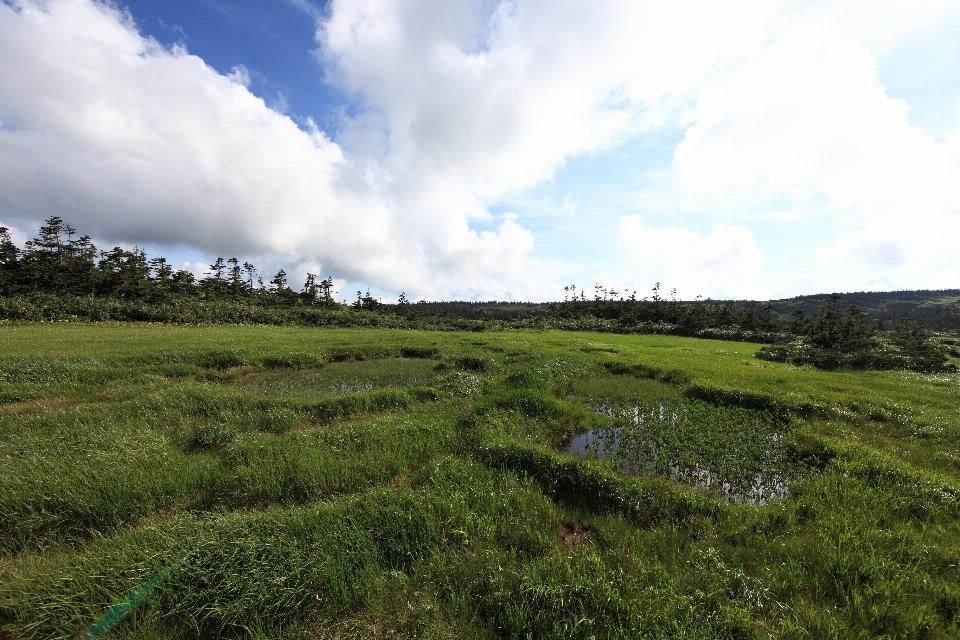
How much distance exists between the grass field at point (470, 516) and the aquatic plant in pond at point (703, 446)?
87mm

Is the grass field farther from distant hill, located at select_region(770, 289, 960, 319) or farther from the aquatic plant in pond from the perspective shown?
distant hill, located at select_region(770, 289, 960, 319)

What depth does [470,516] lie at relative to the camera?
241 inches

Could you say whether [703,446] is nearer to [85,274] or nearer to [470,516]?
[470,516]

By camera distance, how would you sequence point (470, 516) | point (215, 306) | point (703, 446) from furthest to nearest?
point (215, 306), point (703, 446), point (470, 516)

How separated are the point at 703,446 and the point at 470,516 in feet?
26.5

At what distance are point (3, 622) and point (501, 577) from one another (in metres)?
6.39

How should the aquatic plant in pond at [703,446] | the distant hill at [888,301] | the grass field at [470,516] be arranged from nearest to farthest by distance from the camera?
1. the grass field at [470,516]
2. the aquatic plant in pond at [703,446]
3. the distant hill at [888,301]

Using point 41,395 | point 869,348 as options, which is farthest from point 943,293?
point 41,395

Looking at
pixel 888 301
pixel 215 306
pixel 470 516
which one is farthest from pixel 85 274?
pixel 888 301

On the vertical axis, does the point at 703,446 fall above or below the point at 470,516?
below

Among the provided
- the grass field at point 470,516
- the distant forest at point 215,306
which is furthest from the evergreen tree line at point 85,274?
the grass field at point 470,516

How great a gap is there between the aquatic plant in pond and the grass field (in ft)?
0.29

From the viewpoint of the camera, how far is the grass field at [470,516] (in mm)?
4273

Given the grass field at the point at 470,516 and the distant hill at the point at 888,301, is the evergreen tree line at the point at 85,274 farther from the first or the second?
the distant hill at the point at 888,301
